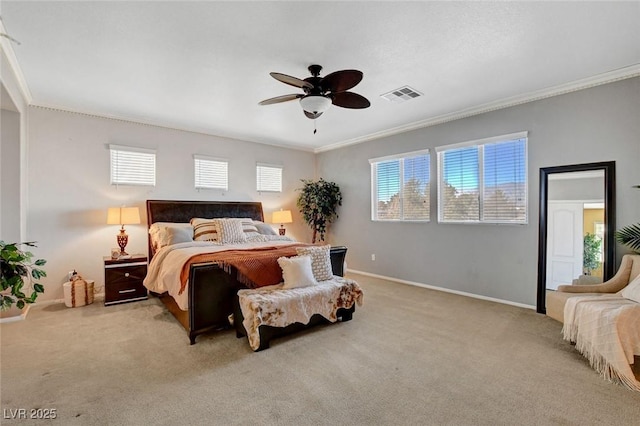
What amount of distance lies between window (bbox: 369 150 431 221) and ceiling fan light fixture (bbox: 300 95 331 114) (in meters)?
2.71

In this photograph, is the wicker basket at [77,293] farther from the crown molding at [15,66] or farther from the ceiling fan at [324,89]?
the ceiling fan at [324,89]

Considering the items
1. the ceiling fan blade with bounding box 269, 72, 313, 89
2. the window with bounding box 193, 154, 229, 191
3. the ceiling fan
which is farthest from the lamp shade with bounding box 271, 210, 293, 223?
the ceiling fan blade with bounding box 269, 72, 313, 89

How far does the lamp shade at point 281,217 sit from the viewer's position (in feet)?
20.1

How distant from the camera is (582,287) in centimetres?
304

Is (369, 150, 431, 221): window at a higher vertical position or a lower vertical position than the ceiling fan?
lower

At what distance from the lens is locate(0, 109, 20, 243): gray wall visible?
3.45 metres

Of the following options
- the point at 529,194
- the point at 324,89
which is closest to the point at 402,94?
the point at 324,89

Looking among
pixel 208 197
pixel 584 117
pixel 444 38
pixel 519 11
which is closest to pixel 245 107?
pixel 208 197

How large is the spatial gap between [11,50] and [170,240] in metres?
2.48

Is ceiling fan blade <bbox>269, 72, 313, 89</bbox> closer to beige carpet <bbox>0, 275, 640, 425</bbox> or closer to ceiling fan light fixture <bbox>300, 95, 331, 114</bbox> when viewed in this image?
ceiling fan light fixture <bbox>300, 95, 331, 114</bbox>

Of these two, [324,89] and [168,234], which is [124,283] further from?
[324,89]

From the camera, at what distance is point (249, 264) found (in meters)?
3.17

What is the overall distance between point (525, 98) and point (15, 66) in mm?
5814

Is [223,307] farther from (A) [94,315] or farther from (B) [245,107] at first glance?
(B) [245,107]
